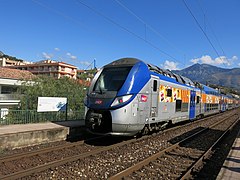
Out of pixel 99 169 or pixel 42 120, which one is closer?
pixel 99 169

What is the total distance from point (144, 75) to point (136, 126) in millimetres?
2079

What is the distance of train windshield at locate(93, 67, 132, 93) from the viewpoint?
9.38 meters

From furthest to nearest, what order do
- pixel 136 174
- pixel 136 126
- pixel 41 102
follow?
pixel 41 102, pixel 136 126, pixel 136 174

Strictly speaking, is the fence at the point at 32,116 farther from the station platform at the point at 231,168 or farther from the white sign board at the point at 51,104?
the station platform at the point at 231,168

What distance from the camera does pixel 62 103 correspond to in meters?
14.1

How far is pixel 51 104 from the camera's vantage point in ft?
43.5

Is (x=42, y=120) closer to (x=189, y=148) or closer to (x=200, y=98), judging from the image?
(x=189, y=148)

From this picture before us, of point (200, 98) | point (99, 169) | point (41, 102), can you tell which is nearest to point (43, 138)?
point (41, 102)

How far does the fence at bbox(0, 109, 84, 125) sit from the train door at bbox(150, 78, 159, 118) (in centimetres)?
607

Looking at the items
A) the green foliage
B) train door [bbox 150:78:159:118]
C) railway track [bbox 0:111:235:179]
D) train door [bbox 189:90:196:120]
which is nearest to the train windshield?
train door [bbox 150:78:159:118]

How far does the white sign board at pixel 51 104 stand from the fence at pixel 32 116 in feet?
1.74

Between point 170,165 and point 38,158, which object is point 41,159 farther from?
point 170,165

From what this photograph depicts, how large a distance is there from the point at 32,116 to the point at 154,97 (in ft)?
22.4

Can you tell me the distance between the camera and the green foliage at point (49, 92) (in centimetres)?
1535
